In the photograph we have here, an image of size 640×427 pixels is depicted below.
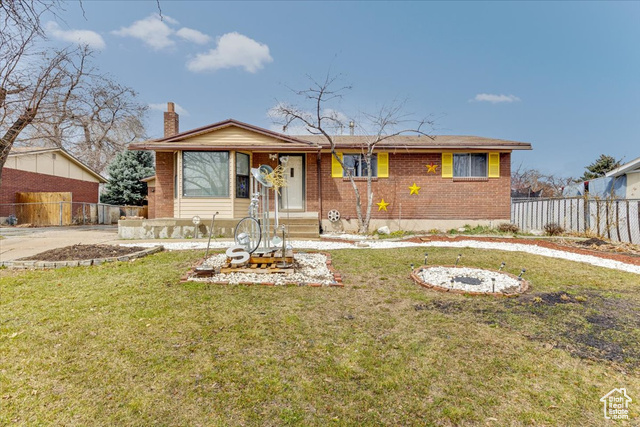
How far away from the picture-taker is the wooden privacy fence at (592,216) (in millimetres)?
9938

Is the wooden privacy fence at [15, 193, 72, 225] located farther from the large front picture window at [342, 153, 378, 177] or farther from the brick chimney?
the large front picture window at [342, 153, 378, 177]

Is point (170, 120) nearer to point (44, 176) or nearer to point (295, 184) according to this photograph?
point (295, 184)

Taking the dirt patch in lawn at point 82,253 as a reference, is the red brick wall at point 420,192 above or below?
above

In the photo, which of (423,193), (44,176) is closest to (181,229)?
(423,193)

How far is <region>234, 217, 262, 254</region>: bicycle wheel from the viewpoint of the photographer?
572 cm

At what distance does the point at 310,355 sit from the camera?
9.70ft

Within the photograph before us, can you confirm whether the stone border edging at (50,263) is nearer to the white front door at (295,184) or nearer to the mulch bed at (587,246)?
the white front door at (295,184)

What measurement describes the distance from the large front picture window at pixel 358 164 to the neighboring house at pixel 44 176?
59.5ft

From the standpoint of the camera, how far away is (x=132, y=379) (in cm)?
255

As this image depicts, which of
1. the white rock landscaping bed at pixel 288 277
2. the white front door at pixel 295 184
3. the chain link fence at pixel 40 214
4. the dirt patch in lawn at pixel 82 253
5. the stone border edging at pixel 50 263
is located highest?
the white front door at pixel 295 184

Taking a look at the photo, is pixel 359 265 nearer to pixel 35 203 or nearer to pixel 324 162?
pixel 324 162

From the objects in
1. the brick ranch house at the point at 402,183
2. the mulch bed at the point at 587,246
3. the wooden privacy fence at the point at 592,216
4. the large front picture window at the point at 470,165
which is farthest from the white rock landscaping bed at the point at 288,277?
the wooden privacy fence at the point at 592,216

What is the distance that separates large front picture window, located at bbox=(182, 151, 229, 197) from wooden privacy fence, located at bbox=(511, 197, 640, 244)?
43.1 feet

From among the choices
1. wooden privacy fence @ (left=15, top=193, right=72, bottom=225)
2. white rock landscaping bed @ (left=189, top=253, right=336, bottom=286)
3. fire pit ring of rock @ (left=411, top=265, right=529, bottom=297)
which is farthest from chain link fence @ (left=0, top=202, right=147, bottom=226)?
fire pit ring of rock @ (left=411, top=265, right=529, bottom=297)
